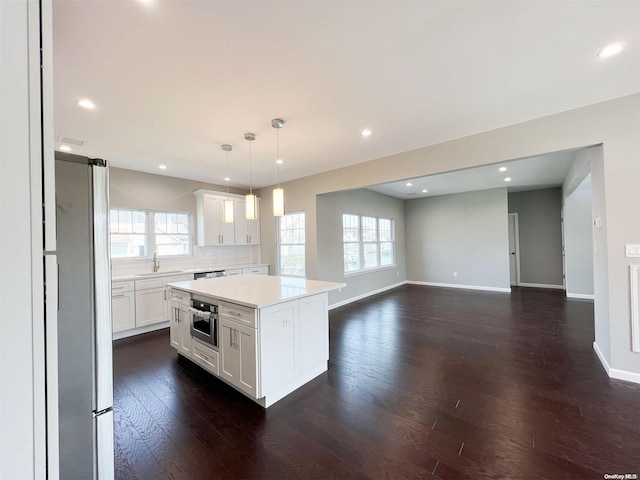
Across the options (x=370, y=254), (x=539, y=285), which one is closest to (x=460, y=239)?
(x=539, y=285)

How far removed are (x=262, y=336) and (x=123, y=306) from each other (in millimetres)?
2948

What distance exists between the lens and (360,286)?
6.44 metres

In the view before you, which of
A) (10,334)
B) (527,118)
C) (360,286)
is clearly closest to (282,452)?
(10,334)

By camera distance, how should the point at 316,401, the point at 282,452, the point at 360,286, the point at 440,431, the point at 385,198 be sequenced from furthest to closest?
the point at 385,198 < the point at 360,286 < the point at 316,401 < the point at 440,431 < the point at 282,452

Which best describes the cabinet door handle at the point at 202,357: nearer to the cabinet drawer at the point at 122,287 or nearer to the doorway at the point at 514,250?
the cabinet drawer at the point at 122,287

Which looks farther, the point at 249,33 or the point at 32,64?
the point at 249,33

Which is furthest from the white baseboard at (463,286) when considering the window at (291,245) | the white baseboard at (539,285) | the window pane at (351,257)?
the window at (291,245)

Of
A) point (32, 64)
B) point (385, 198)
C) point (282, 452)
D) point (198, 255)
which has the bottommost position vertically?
point (282, 452)

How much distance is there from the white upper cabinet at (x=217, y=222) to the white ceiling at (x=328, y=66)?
196 cm

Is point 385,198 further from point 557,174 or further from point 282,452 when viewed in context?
point 282,452

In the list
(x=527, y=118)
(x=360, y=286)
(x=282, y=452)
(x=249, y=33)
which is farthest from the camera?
(x=360, y=286)

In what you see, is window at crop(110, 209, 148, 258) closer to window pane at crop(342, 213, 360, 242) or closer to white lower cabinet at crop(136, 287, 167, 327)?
white lower cabinet at crop(136, 287, 167, 327)

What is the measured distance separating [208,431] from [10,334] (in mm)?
1952

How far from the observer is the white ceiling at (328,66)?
1555 millimetres
